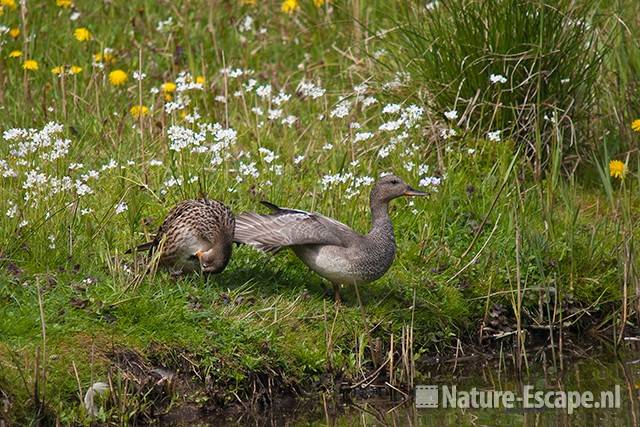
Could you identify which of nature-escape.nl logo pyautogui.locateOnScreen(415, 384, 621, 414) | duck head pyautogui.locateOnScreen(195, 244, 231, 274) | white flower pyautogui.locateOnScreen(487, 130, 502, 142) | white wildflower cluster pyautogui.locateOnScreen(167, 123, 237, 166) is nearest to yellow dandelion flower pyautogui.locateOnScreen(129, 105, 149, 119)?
white wildflower cluster pyautogui.locateOnScreen(167, 123, 237, 166)

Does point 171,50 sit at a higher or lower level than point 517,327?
higher

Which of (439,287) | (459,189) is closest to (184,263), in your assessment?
(439,287)

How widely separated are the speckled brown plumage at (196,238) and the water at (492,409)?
87 centimetres

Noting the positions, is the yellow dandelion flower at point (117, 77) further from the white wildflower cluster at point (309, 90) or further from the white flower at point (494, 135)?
→ the white flower at point (494, 135)

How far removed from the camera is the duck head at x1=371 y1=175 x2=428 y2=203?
23.0 feet

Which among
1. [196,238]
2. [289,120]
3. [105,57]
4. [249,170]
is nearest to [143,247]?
[196,238]

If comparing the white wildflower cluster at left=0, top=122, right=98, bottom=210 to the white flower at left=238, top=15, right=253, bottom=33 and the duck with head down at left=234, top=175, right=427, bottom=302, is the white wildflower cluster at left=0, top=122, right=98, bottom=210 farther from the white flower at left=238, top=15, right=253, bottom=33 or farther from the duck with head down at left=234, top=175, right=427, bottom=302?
the white flower at left=238, top=15, right=253, bottom=33

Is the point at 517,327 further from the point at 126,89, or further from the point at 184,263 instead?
the point at 126,89

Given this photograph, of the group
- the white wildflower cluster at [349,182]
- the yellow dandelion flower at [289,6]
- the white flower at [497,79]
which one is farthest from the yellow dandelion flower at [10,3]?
the white flower at [497,79]

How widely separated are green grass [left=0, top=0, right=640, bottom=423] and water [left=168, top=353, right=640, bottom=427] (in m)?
0.18

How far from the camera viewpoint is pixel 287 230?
260 inches

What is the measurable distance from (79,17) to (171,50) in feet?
3.00

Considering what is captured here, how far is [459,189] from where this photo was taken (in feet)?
26.2

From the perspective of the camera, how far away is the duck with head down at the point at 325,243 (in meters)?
6.59
